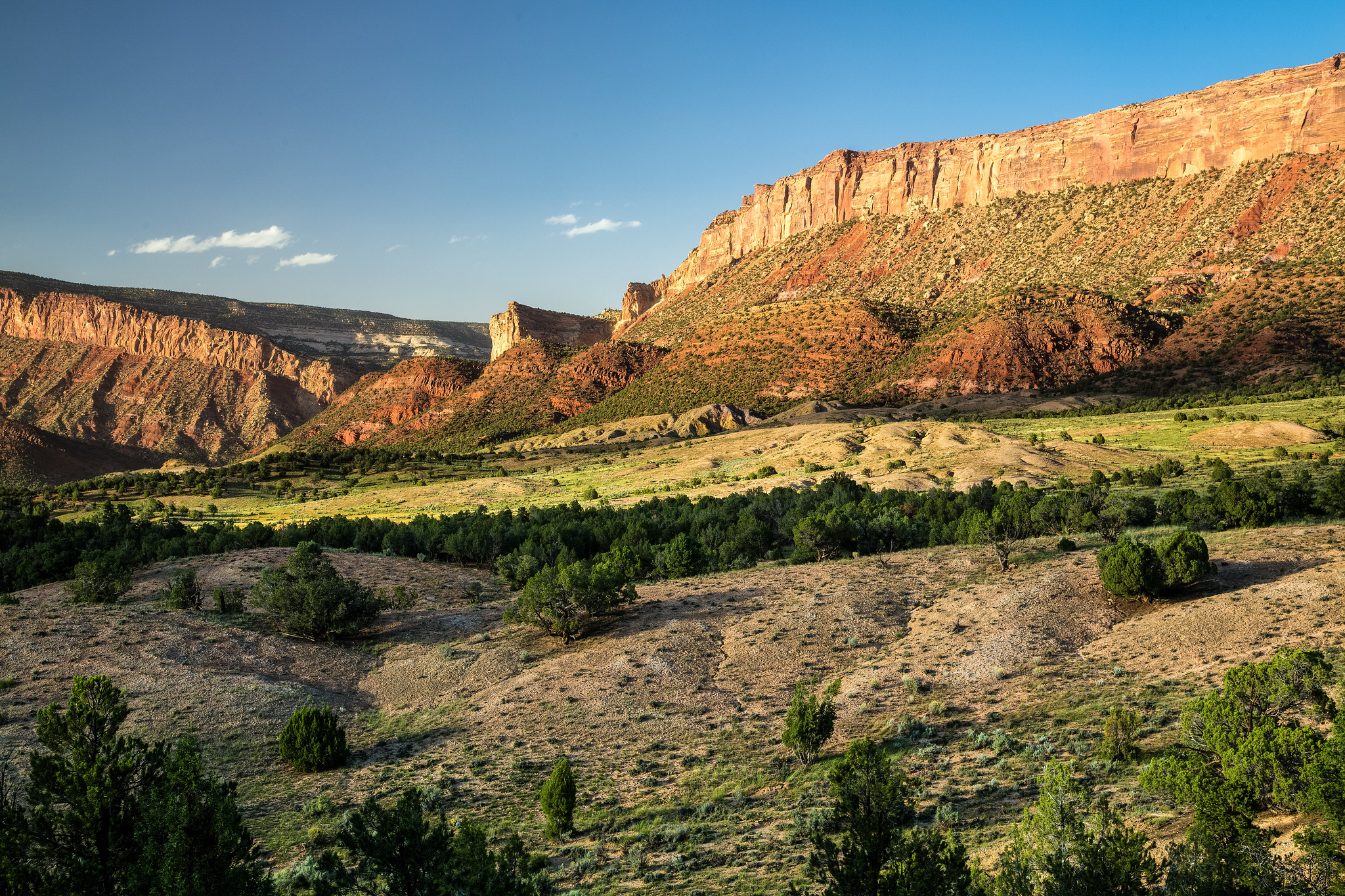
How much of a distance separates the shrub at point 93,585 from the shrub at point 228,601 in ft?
11.2

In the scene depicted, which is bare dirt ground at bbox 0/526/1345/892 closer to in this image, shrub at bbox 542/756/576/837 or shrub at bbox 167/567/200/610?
shrub at bbox 542/756/576/837

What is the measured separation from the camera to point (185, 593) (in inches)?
1208

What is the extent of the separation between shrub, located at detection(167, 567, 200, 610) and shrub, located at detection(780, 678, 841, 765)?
24.5 m

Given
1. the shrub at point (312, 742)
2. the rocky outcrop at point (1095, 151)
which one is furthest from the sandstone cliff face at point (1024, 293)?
the shrub at point (312, 742)

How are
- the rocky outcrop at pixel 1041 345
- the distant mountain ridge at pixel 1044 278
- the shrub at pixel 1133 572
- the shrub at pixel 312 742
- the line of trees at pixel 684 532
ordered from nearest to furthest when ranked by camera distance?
the shrub at pixel 312 742, the shrub at pixel 1133 572, the line of trees at pixel 684 532, the distant mountain ridge at pixel 1044 278, the rocky outcrop at pixel 1041 345

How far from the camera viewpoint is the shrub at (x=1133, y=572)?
23766mm

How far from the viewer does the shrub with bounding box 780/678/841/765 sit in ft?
55.6

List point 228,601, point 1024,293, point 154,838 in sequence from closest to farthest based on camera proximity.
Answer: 1. point 154,838
2. point 228,601
3. point 1024,293

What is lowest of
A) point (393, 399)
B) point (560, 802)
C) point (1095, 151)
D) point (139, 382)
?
point (560, 802)

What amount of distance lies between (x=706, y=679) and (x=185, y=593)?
2081cm

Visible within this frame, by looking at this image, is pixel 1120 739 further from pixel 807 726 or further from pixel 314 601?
pixel 314 601

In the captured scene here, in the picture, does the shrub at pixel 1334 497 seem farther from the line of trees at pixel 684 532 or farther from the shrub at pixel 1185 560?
the shrub at pixel 1185 560

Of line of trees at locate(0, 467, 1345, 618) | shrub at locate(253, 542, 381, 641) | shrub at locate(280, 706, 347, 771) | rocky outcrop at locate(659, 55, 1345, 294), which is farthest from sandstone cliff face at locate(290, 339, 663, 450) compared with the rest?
shrub at locate(280, 706, 347, 771)

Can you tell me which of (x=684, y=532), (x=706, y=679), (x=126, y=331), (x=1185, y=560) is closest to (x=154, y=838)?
(x=706, y=679)
